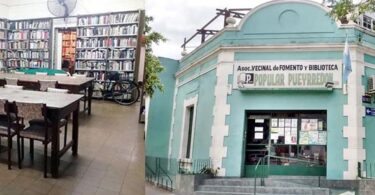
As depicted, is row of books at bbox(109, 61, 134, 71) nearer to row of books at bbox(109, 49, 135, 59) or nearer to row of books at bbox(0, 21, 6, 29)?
row of books at bbox(109, 49, 135, 59)

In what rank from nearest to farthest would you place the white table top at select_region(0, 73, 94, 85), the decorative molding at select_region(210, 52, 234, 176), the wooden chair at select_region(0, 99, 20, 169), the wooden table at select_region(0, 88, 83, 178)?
the decorative molding at select_region(210, 52, 234, 176) < the white table top at select_region(0, 73, 94, 85) < the wooden table at select_region(0, 88, 83, 178) < the wooden chair at select_region(0, 99, 20, 169)

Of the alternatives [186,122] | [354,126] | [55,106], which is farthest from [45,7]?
[354,126]

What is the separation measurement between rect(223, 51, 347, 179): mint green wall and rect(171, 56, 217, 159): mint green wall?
91mm

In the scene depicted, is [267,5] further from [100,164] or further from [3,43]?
[3,43]

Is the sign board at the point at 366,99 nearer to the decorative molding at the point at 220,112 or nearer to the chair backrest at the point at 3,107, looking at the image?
the decorative molding at the point at 220,112

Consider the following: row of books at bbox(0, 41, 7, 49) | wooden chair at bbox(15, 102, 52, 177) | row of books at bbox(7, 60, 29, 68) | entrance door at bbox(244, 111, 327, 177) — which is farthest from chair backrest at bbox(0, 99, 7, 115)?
entrance door at bbox(244, 111, 327, 177)

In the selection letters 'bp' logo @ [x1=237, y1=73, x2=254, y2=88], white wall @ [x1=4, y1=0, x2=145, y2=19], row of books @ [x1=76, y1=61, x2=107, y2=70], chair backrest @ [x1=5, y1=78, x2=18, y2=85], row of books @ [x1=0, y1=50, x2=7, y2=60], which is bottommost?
letters 'bp' logo @ [x1=237, y1=73, x2=254, y2=88]

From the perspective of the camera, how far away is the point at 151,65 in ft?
6.17

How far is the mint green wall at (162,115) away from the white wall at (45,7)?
68 cm

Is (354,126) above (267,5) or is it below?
below

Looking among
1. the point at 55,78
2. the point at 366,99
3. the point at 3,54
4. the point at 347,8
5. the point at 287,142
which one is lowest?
the point at 287,142

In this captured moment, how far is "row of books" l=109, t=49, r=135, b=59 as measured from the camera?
2.35 m

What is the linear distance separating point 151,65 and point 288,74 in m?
0.63

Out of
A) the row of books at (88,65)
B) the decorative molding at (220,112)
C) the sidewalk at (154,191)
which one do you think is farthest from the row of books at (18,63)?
the decorative molding at (220,112)
